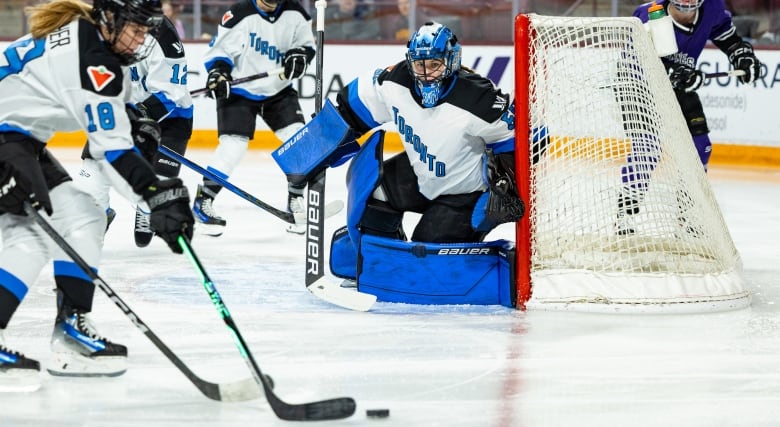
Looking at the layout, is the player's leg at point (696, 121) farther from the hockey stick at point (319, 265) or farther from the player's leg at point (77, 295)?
the player's leg at point (77, 295)

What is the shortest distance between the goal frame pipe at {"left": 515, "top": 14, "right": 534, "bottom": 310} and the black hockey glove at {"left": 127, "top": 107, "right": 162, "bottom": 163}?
3.57ft

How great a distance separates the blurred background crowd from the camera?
8.47 metres

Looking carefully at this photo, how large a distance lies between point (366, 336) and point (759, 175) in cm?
468

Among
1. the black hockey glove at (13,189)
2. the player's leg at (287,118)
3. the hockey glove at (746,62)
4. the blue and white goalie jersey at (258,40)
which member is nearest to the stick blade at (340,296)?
the black hockey glove at (13,189)

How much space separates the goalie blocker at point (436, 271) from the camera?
381 centimetres

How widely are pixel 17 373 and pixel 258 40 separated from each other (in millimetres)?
2972

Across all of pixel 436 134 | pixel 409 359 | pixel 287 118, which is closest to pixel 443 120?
pixel 436 134

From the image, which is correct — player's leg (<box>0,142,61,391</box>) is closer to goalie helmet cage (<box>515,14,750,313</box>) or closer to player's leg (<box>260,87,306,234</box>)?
goalie helmet cage (<box>515,14,750,313</box>)

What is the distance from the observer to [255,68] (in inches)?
221

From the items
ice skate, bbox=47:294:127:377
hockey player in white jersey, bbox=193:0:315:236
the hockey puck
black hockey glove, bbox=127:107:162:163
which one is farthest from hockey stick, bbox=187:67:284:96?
the hockey puck

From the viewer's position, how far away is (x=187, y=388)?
2.90m

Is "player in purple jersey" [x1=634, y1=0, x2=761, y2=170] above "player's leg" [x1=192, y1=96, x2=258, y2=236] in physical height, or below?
above

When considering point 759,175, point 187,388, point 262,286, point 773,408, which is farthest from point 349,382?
point 759,175

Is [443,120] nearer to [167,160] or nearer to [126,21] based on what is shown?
[126,21]
